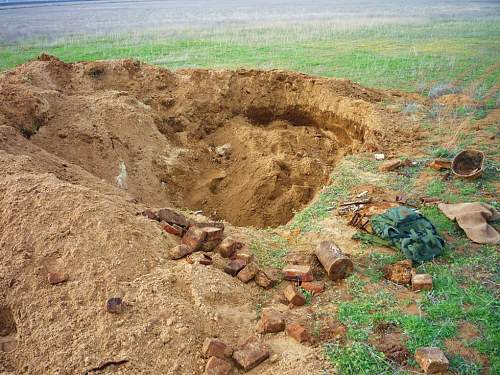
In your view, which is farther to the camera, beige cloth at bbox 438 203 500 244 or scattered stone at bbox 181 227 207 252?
beige cloth at bbox 438 203 500 244

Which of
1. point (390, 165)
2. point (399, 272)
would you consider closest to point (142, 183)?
point (390, 165)

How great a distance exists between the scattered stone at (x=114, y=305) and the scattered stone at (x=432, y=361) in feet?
7.38

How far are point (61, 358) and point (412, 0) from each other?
44.9 meters

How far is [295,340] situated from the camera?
3.33m

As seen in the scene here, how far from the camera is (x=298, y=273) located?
4082mm

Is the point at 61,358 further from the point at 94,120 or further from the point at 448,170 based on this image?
the point at 448,170

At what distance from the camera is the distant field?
13.1 meters

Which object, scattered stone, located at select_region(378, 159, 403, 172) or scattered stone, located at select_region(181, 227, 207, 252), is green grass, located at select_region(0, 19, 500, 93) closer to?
scattered stone, located at select_region(378, 159, 403, 172)

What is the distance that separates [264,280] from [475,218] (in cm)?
260

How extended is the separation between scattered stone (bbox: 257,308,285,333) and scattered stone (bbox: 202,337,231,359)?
0.37 metres

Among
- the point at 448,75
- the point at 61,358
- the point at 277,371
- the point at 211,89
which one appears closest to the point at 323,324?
the point at 277,371

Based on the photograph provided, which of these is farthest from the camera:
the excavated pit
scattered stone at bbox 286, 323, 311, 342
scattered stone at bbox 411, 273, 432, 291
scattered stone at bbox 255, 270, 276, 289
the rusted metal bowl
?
the excavated pit

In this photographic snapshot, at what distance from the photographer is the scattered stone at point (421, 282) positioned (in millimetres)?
3898

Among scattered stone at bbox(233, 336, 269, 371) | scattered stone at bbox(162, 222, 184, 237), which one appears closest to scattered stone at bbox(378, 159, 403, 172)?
scattered stone at bbox(162, 222, 184, 237)
